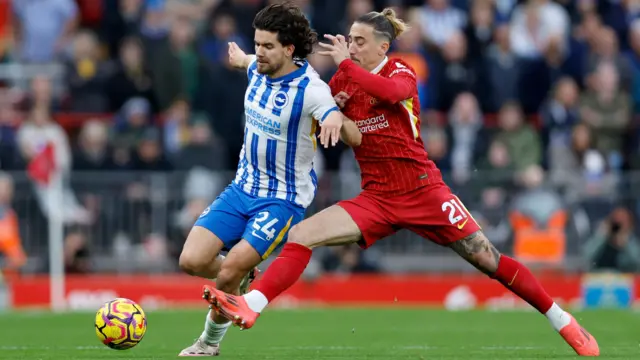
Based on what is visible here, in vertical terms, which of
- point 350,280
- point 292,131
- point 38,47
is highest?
point 292,131

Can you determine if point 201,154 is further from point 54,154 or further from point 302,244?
point 302,244

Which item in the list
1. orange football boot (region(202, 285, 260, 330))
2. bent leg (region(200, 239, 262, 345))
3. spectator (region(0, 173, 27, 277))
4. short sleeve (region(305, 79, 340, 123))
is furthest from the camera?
spectator (region(0, 173, 27, 277))

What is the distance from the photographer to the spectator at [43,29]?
68.5 feet

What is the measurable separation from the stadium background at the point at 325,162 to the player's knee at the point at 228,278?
8.55 m

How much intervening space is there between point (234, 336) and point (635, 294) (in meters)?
7.62

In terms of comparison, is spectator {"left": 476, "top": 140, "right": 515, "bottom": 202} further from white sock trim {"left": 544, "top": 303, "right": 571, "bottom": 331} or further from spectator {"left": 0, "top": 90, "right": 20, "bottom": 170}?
white sock trim {"left": 544, "top": 303, "right": 571, "bottom": 331}

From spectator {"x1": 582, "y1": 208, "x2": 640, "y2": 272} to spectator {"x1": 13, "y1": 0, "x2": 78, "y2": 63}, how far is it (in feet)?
29.1

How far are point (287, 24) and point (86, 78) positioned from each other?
10587 mm

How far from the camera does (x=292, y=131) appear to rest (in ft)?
32.8

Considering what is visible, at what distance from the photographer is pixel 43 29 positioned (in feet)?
68.5

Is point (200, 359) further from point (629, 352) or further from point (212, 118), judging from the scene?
point (212, 118)

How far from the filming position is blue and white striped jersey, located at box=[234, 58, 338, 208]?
32.6 ft

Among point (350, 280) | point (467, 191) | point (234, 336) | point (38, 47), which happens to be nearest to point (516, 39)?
point (467, 191)

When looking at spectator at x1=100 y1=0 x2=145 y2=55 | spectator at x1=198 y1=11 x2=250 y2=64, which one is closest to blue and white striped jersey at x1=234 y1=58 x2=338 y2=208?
spectator at x1=198 y1=11 x2=250 y2=64
